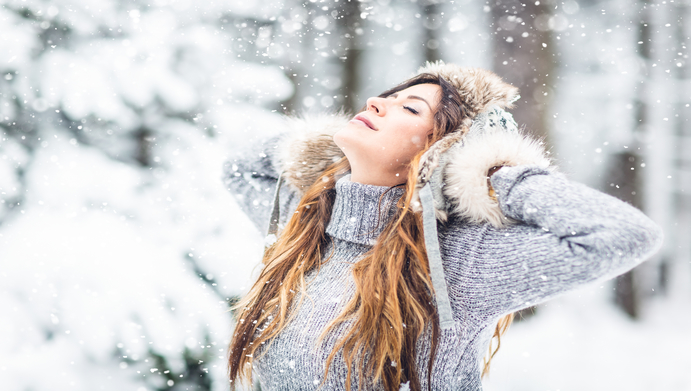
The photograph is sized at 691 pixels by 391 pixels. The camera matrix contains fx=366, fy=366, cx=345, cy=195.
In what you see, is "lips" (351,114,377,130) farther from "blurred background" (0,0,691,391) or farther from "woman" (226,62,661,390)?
"blurred background" (0,0,691,391)

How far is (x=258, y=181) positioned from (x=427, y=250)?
3.44 feet

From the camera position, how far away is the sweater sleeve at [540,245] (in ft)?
3.00

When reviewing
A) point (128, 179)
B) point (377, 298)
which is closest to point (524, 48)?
point (377, 298)

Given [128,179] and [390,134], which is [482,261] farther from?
[128,179]

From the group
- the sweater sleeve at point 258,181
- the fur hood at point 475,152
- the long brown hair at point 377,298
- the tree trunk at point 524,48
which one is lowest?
the long brown hair at point 377,298

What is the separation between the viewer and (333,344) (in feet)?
3.90

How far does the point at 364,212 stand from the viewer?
4.46ft

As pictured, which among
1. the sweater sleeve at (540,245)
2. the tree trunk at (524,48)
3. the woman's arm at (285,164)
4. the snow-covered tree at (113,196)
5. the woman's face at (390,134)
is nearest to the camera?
the sweater sleeve at (540,245)

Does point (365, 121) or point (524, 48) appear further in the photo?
point (524, 48)

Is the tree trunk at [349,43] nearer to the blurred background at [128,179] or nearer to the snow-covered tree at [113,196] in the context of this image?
the blurred background at [128,179]

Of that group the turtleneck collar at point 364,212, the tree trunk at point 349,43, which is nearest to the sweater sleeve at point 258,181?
the turtleneck collar at point 364,212

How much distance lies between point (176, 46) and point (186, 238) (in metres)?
1.14

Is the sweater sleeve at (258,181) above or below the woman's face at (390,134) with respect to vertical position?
below

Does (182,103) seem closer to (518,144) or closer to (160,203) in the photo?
(160,203)
